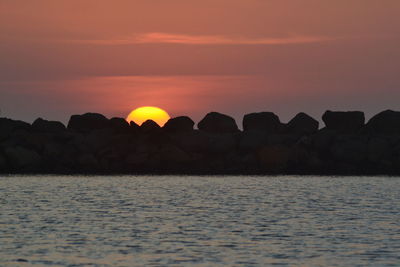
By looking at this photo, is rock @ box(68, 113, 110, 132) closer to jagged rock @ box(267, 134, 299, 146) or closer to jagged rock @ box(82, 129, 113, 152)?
jagged rock @ box(82, 129, 113, 152)

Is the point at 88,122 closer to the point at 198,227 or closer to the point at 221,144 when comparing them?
the point at 221,144

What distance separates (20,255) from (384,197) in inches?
1761

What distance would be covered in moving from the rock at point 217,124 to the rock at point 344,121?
13.4m

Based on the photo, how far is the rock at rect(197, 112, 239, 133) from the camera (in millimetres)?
135750

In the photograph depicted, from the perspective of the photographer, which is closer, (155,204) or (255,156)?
(155,204)

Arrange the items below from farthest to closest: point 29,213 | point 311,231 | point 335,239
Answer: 1. point 29,213
2. point 311,231
3. point 335,239

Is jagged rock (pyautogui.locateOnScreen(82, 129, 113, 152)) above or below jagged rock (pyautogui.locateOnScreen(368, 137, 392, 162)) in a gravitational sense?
above

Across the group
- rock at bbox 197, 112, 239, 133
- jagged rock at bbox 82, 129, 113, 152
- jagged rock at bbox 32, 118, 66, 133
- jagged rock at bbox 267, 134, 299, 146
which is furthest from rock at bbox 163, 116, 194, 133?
jagged rock at bbox 32, 118, 66, 133

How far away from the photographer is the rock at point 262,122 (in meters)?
139

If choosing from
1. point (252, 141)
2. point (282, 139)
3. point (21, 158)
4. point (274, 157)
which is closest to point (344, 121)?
point (282, 139)

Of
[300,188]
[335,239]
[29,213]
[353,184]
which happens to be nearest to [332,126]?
[353,184]

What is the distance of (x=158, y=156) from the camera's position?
411 ft

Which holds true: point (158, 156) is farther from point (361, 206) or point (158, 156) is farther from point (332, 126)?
point (361, 206)

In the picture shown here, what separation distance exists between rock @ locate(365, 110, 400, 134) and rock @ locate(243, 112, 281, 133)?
1331 cm
